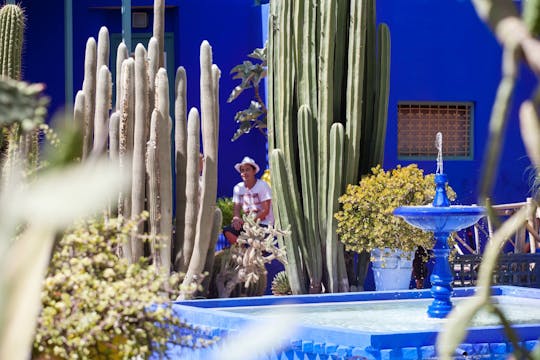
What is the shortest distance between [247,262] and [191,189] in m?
0.89

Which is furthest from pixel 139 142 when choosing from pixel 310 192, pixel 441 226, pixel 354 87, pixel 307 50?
pixel 441 226

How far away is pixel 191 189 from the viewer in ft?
29.5

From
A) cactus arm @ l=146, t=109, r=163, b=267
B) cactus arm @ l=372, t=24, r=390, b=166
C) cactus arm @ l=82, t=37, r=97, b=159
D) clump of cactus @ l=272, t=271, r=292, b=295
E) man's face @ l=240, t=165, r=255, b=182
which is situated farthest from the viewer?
man's face @ l=240, t=165, r=255, b=182

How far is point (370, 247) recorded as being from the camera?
10086mm

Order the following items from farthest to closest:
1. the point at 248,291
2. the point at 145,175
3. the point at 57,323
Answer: the point at 248,291
the point at 145,175
the point at 57,323

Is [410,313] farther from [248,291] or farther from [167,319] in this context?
[167,319]

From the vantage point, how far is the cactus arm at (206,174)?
8875 mm

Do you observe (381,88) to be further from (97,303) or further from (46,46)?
(97,303)

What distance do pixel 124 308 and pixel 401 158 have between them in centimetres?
965

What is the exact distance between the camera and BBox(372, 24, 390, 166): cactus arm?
1017cm

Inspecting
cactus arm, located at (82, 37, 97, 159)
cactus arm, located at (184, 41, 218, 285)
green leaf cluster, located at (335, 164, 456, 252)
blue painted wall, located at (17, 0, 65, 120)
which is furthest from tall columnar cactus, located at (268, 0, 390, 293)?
blue painted wall, located at (17, 0, 65, 120)

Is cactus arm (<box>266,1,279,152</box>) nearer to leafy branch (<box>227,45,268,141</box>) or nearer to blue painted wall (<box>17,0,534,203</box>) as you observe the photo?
leafy branch (<box>227,45,268,141</box>)

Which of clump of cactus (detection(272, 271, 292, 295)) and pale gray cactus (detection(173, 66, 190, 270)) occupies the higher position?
pale gray cactus (detection(173, 66, 190, 270))

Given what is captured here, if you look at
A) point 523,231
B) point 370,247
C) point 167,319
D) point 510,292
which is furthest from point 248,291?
point 167,319
